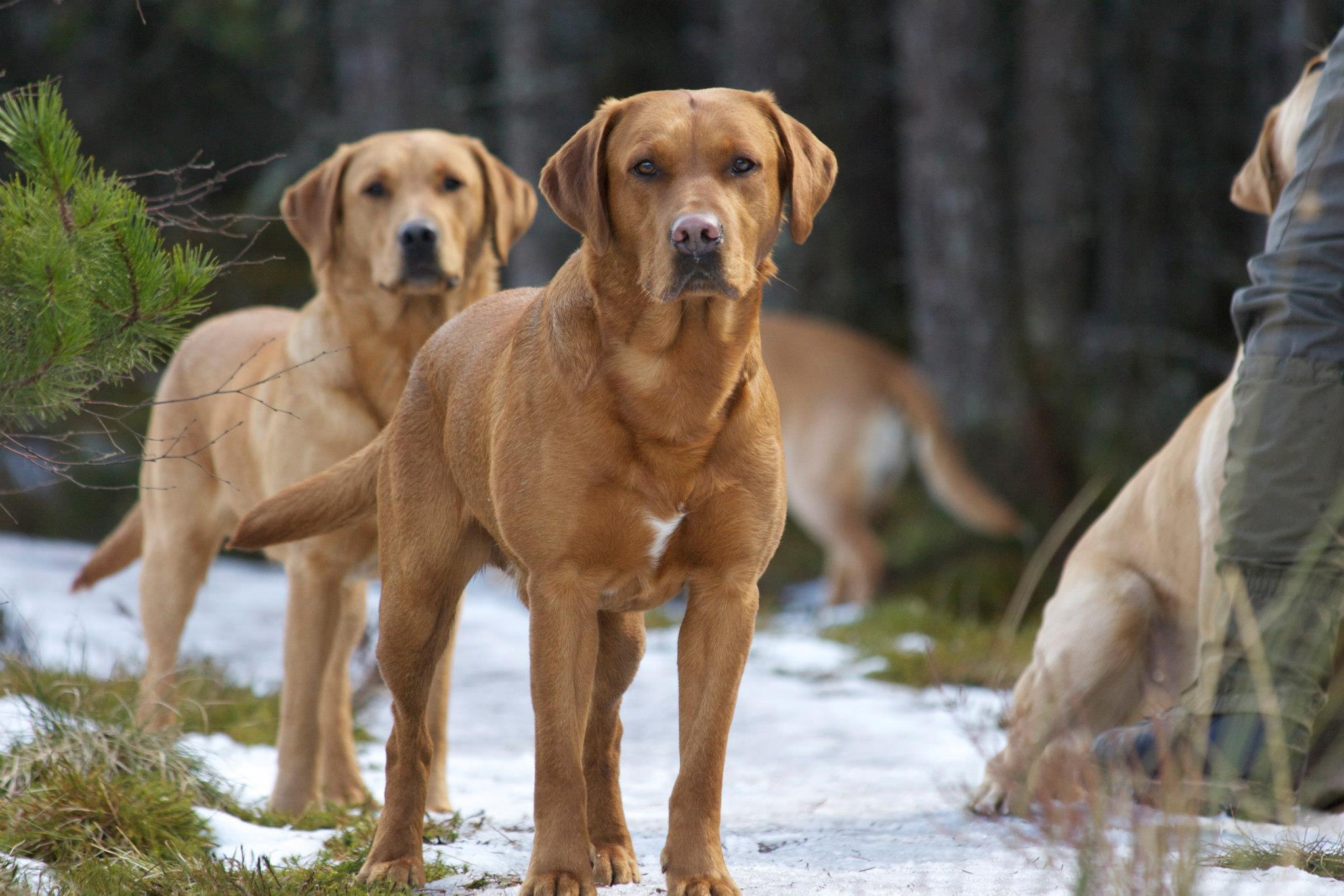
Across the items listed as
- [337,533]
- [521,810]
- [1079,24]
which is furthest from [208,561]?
[1079,24]

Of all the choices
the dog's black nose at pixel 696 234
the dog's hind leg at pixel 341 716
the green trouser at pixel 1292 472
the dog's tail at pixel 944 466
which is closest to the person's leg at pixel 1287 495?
the green trouser at pixel 1292 472

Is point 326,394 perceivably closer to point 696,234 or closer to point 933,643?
point 696,234

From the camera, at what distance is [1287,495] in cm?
329

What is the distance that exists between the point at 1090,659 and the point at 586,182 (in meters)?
2.10

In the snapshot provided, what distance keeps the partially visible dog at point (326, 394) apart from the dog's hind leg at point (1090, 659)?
5.72ft

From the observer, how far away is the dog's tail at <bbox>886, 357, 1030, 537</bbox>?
863cm

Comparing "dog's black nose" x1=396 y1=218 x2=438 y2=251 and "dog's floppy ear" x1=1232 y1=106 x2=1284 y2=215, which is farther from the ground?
"dog's floppy ear" x1=1232 y1=106 x2=1284 y2=215

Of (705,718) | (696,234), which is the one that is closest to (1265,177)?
(696,234)

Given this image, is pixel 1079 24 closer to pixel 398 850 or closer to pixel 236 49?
pixel 236 49

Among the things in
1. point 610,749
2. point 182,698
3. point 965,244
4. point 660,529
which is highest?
point 965,244

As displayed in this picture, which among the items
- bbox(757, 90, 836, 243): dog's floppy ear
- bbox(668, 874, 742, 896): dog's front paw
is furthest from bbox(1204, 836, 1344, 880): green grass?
bbox(757, 90, 836, 243): dog's floppy ear

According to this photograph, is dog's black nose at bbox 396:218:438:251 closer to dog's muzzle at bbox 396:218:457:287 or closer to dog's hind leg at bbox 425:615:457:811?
dog's muzzle at bbox 396:218:457:287

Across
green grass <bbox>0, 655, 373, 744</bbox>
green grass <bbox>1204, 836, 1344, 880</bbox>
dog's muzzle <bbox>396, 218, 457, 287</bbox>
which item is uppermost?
dog's muzzle <bbox>396, 218, 457, 287</bbox>

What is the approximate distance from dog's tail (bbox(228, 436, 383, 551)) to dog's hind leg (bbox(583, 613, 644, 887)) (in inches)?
27.2
